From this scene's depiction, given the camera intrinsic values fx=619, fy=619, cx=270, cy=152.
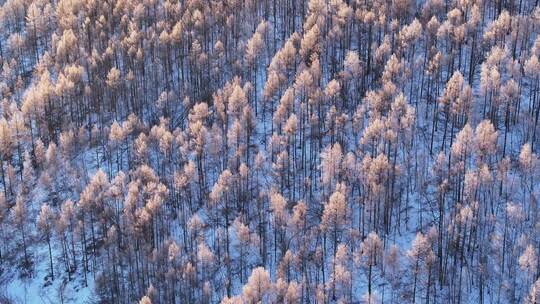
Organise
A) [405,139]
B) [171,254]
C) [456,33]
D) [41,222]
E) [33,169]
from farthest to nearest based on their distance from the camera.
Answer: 1. [456,33]
2. [33,169]
3. [405,139]
4. [41,222]
5. [171,254]

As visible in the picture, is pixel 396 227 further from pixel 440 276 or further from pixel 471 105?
pixel 471 105

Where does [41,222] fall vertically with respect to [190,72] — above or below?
below

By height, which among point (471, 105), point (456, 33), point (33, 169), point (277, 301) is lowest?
point (277, 301)

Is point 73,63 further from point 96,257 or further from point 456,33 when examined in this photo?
point 456,33

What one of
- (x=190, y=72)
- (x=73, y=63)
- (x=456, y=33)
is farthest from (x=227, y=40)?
(x=456, y=33)

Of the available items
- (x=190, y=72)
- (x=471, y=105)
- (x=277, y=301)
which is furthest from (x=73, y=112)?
(x=471, y=105)

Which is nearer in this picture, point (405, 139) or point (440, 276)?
point (440, 276)

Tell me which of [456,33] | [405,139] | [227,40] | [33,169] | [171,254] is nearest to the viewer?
[171,254]
